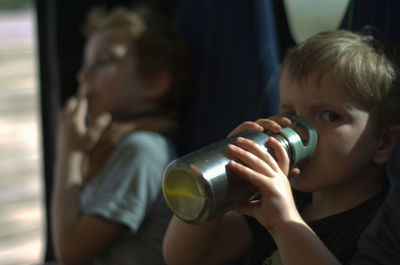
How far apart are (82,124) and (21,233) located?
1.23 meters

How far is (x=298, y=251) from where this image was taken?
70cm

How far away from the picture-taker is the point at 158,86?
1488mm

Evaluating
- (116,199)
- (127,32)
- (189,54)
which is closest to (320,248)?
(116,199)

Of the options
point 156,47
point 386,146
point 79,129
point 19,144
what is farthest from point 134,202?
point 19,144

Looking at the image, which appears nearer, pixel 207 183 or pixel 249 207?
pixel 207 183

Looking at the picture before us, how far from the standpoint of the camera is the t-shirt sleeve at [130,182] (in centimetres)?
119

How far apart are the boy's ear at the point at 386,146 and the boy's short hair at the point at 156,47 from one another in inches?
27.9

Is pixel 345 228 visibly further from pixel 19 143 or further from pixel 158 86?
pixel 19 143

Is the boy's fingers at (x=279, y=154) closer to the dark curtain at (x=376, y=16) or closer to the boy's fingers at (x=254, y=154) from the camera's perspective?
the boy's fingers at (x=254, y=154)

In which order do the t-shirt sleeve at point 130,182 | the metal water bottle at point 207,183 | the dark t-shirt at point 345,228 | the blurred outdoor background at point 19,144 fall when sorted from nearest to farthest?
the metal water bottle at point 207,183, the dark t-shirt at point 345,228, the t-shirt sleeve at point 130,182, the blurred outdoor background at point 19,144

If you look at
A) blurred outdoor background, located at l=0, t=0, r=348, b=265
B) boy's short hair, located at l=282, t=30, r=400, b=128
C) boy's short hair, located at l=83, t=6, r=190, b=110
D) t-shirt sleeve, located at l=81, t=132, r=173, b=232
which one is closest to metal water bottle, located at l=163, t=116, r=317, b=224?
boy's short hair, located at l=282, t=30, r=400, b=128

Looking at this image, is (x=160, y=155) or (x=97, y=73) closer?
(x=160, y=155)

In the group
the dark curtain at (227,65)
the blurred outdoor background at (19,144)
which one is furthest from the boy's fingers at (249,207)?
the blurred outdoor background at (19,144)

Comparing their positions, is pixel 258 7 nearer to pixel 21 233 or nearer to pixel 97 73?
pixel 97 73
